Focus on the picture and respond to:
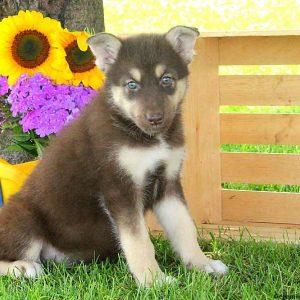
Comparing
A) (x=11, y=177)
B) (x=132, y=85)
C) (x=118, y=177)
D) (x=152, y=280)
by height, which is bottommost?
(x=152, y=280)

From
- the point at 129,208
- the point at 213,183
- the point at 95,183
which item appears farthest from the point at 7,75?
the point at 213,183

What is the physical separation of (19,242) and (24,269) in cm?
15

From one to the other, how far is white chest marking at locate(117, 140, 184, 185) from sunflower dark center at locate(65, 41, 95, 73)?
917 mm

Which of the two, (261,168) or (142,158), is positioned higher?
(142,158)

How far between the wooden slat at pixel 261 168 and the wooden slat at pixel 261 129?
Result: 0.33 feet

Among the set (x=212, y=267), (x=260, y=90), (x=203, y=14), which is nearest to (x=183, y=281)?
(x=212, y=267)

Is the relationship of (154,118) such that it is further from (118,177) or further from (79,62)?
(79,62)

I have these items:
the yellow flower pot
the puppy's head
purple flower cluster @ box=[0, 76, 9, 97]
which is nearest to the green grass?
the yellow flower pot

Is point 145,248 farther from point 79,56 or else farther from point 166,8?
point 166,8

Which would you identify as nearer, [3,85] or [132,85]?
[132,85]

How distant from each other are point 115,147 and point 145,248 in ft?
1.69

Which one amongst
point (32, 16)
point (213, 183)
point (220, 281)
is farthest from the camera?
point (213, 183)

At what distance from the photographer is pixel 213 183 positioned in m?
4.63

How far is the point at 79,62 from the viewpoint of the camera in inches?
161
